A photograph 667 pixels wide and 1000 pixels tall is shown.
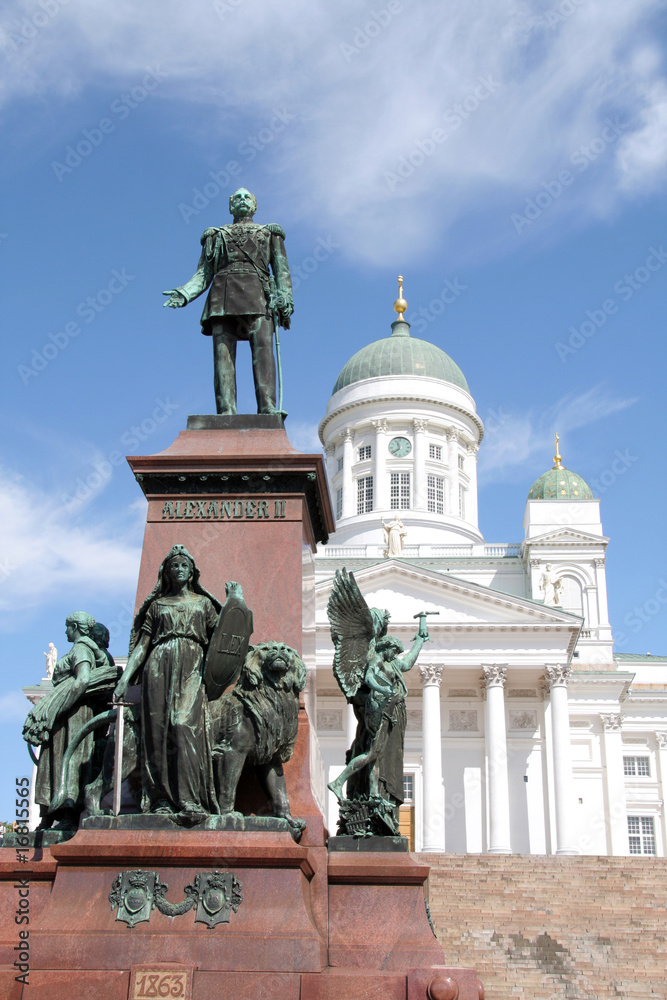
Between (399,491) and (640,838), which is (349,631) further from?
(399,491)

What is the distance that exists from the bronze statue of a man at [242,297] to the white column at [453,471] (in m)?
59.7

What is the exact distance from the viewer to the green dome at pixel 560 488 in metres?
63.6

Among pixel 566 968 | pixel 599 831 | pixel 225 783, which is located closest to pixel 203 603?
pixel 225 783

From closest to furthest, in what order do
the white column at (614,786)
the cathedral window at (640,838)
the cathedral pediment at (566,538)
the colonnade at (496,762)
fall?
the colonnade at (496,762), the white column at (614,786), the cathedral window at (640,838), the cathedral pediment at (566,538)

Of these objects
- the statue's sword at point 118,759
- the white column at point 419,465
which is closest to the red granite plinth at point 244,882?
the statue's sword at point 118,759

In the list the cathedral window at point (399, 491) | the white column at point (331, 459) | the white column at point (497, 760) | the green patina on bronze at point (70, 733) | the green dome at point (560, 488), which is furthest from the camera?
the white column at point (331, 459)

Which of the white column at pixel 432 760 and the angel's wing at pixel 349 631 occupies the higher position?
the white column at pixel 432 760

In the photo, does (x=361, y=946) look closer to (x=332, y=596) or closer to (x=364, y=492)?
(x=332, y=596)

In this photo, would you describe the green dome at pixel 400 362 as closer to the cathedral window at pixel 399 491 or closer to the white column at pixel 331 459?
the white column at pixel 331 459

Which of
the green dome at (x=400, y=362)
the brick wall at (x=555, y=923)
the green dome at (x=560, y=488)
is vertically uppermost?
the green dome at (x=400, y=362)

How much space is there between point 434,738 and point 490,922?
23452mm

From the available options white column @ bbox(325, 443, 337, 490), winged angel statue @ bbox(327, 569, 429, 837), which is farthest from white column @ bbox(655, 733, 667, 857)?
winged angel statue @ bbox(327, 569, 429, 837)

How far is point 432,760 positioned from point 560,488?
2255cm

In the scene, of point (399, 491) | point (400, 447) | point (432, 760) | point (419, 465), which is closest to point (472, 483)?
point (419, 465)
